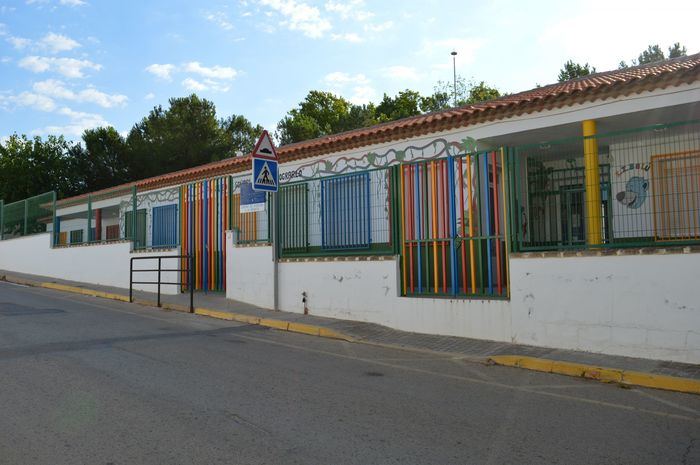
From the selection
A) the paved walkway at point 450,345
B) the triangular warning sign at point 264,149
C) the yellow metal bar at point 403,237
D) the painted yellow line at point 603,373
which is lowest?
the painted yellow line at point 603,373

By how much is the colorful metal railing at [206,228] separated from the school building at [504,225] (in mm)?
53

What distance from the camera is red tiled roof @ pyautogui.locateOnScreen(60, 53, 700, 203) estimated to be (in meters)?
8.73

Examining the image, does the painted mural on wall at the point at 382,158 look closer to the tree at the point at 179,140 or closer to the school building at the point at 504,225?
the school building at the point at 504,225

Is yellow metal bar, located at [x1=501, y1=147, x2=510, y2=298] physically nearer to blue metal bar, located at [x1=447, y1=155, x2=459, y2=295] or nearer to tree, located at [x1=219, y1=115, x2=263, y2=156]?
blue metal bar, located at [x1=447, y1=155, x2=459, y2=295]

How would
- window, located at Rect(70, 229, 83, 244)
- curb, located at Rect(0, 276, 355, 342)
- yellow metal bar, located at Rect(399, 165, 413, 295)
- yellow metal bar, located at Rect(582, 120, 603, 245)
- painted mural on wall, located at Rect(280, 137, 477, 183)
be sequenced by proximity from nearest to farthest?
yellow metal bar, located at Rect(582, 120, 603, 245), curb, located at Rect(0, 276, 355, 342), yellow metal bar, located at Rect(399, 165, 413, 295), painted mural on wall, located at Rect(280, 137, 477, 183), window, located at Rect(70, 229, 83, 244)

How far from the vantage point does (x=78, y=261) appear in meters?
17.8

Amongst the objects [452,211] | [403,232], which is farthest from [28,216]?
[452,211]

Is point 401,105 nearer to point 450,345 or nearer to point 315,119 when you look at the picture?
point 315,119

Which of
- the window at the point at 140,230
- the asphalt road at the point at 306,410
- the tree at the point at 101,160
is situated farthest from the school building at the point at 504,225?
the tree at the point at 101,160

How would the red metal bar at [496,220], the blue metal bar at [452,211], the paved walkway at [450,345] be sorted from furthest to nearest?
the blue metal bar at [452,211], the red metal bar at [496,220], the paved walkway at [450,345]

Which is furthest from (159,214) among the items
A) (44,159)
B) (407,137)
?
(44,159)

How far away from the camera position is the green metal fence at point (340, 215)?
967 centimetres

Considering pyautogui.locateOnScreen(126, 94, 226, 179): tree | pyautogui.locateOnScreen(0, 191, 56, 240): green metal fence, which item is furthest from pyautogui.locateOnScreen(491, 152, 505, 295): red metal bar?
pyautogui.locateOnScreen(126, 94, 226, 179): tree

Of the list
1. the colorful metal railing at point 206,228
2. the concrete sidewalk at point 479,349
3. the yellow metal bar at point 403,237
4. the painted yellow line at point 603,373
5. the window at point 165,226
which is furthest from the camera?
the window at point 165,226
